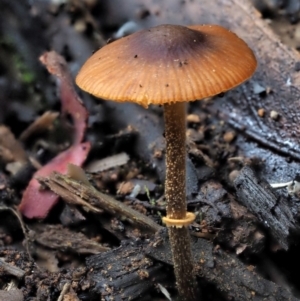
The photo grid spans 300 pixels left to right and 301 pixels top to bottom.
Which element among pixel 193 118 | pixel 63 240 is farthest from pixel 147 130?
pixel 63 240

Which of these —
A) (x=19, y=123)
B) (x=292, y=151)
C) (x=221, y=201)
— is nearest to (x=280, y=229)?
(x=221, y=201)

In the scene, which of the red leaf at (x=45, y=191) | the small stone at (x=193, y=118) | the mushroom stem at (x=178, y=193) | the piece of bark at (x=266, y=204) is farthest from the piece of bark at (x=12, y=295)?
the small stone at (x=193, y=118)

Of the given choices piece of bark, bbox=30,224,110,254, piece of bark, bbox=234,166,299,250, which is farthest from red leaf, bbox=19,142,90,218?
piece of bark, bbox=234,166,299,250

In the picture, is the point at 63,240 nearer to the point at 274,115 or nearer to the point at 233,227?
the point at 233,227

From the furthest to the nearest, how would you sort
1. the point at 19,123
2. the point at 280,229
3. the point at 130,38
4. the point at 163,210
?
the point at 19,123, the point at 163,210, the point at 280,229, the point at 130,38

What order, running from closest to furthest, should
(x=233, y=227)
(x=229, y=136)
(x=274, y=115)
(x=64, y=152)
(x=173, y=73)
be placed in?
(x=173, y=73) → (x=233, y=227) → (x=274, y=115) → (x=229, y=136) → (x=64, y=152)

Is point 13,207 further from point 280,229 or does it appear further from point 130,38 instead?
point 280,229

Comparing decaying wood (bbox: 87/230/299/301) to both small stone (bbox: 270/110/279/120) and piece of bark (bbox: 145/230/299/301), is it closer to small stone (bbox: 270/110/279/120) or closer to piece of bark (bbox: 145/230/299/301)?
piece of bark (bbox: 145/230/299/301)
